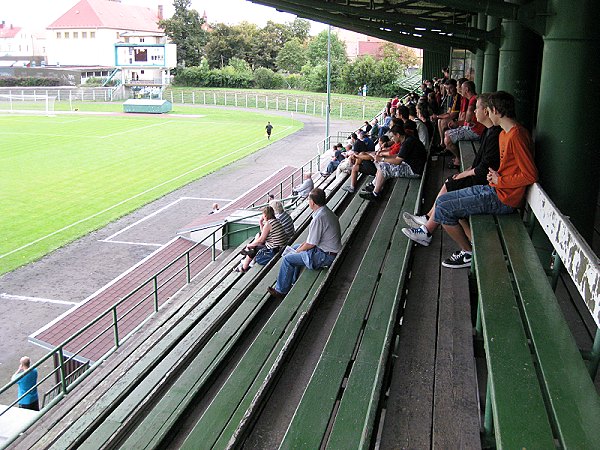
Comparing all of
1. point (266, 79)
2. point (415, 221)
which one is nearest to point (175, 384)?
point (415, 221)

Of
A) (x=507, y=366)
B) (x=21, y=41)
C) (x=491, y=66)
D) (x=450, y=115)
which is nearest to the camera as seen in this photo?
(x=507, y=366)

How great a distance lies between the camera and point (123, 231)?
22891 millimetres

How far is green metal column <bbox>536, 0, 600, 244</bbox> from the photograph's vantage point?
186 inches

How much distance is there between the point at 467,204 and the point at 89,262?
16.0 meters

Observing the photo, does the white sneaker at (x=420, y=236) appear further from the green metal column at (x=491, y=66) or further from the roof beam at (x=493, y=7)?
the green metal column at (x=491, y=66)

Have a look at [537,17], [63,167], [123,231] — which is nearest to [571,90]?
[537,17]

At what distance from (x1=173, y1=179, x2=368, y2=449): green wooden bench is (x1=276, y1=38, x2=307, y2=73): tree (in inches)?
3476

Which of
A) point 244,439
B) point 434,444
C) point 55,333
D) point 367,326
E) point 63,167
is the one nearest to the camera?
point 434,444

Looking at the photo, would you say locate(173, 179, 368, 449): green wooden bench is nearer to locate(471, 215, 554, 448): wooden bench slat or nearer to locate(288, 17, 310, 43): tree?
→ locate(471, 215, 554, 448): wooden bench slat

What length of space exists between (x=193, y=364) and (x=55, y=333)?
8682 mm

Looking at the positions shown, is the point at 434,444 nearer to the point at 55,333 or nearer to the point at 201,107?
the point at 55,333

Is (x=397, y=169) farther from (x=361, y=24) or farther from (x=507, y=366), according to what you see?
(x=361, y=24)

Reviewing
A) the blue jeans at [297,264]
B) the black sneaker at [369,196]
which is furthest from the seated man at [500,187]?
the black sneaker at [369,196]

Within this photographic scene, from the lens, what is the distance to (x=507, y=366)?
10.3ft
